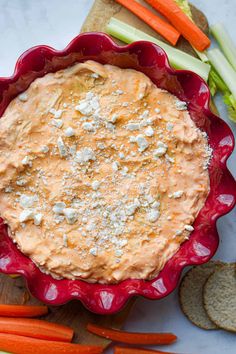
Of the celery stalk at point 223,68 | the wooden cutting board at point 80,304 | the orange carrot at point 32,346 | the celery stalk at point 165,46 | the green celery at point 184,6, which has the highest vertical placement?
the green celery at point 184,6

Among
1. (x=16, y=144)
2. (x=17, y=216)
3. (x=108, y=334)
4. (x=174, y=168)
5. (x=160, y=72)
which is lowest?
(x=108, y=334)

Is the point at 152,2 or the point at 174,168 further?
the point at 152,2

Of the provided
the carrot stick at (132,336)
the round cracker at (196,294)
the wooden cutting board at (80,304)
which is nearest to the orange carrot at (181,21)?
the wooden cutting board at (80,304)

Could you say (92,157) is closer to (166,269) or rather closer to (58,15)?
(166,269)

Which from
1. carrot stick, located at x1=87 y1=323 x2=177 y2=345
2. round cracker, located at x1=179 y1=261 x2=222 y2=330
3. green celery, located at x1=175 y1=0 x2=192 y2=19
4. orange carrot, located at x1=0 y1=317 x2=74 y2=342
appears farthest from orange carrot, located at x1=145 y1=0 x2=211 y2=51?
orange carrot, located at x1=0 y1=317 x2=74 y2=342

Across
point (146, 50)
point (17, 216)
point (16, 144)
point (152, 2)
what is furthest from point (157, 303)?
point (152, 2)

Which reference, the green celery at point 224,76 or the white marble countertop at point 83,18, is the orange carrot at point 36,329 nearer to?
the white marble countertop at point 83,18

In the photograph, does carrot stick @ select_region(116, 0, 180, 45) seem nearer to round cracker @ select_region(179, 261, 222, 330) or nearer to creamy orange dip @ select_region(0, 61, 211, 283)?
creamy orange dip @ select_region(0, 61, 211, 283)

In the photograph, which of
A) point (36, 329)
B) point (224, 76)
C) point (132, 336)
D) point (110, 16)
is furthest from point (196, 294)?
point (110, 16)
